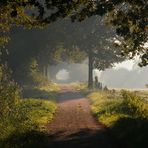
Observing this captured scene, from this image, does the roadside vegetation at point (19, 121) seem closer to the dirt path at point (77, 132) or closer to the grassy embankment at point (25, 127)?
the grassy embankment at point (25, 127)

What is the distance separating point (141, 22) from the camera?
23219mm

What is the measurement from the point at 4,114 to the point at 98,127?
635 cm

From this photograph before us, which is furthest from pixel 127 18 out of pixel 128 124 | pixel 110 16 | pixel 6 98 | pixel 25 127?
pixel 6 98

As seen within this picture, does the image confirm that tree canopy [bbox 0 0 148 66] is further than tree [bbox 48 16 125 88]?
No

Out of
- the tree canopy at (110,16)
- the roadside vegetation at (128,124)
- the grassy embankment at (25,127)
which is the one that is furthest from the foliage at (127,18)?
the grassy embankment at (25,127)

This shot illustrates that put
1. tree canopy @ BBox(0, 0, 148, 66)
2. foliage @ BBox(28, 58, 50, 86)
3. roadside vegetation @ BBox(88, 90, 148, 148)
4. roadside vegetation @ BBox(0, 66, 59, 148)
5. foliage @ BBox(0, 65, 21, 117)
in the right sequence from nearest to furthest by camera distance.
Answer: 1. roadside vegetation @ BBox(88, 90, 148, 148)
2. roadside vegetation @ BBox(0, 66, 59, 148)
3. tree canopy @ BBox(0, 0, 148, 66)
4. foliage @ BBox(0, 65, 21, 117)
5. foliage @ BBox(28, 58, 50, 86)

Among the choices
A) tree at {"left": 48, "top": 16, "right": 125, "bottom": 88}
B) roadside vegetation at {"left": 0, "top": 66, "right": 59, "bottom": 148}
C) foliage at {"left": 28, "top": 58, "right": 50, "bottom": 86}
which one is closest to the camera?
roadside vegetation at {"left": 0, "top": 66, "right": 59, "bottom": 148}

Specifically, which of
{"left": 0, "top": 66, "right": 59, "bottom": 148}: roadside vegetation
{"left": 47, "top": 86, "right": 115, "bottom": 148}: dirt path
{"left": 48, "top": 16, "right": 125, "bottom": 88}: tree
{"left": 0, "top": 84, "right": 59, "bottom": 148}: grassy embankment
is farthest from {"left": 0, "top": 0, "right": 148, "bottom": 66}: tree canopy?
{"left": 48, "top": 16, "right": 125, "bottom": 88}: tree

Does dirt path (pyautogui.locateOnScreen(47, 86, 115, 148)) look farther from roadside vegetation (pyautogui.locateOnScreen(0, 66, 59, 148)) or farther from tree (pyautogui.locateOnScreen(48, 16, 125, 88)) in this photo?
tree (pyautogui.locateOnScreen(48, 16, 125, 88))

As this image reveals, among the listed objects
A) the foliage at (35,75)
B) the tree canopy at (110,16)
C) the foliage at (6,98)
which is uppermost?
the tree canopy at (110,16)

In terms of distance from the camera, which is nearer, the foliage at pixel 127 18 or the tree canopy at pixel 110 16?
the tree canopy at pixel 110 16

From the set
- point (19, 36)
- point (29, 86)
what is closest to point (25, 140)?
point (19, 36)

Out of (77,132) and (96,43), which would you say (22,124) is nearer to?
(77,132)

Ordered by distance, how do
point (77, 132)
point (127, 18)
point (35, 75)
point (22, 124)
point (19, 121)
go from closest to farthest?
point (77, 132) → point (22, 124) → point (127, 18) → point (19, 121) → point (35, 75)
